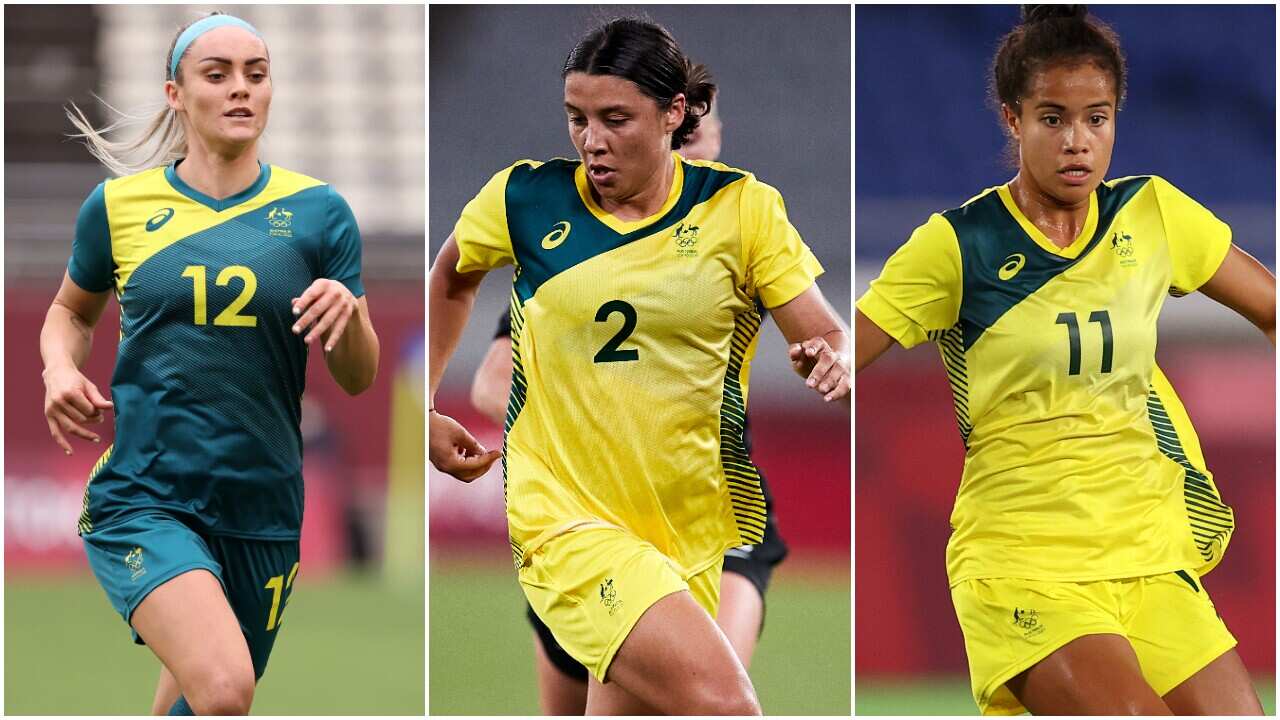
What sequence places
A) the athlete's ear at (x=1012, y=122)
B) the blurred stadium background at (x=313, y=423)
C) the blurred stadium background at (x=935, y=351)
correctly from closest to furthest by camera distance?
the athlete's ear at (x=1012, y=122), the blurred stadium background at (x=935, y=351), the blurred stadium background at (x=313, y=423)

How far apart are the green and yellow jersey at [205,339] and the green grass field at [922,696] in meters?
3.25

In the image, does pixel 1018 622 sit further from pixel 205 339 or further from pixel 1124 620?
pixel 205 339

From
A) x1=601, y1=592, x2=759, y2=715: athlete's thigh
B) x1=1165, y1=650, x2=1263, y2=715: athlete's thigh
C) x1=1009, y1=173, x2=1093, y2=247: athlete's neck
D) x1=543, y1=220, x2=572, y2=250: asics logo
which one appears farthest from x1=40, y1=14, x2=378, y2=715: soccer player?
x1=1165, y1=650, x2=1263, y2=715: athlete's thigh

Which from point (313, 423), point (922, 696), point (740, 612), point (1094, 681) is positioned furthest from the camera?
point (313, 423)

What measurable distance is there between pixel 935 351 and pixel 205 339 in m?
3.60

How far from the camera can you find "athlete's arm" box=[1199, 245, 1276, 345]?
158 inches

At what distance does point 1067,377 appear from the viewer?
3.81 meters

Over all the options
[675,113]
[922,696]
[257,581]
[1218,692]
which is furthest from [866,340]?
[922,696]

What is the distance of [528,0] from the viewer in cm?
488

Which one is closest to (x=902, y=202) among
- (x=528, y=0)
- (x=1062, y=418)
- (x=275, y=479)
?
(x=528, y=0)

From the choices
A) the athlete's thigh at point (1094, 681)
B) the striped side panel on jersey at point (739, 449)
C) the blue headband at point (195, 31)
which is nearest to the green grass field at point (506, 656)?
the striped side panel on jersey at point (739, 449)

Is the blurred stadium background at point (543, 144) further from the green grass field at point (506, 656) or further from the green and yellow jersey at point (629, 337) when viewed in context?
the green and yellow jersey at point (629, 337)

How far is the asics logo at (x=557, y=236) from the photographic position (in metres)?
3.75

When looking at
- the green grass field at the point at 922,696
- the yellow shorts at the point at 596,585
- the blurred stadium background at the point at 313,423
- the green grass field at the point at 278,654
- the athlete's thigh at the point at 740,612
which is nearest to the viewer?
the yellow shorts at the point at 596,585
